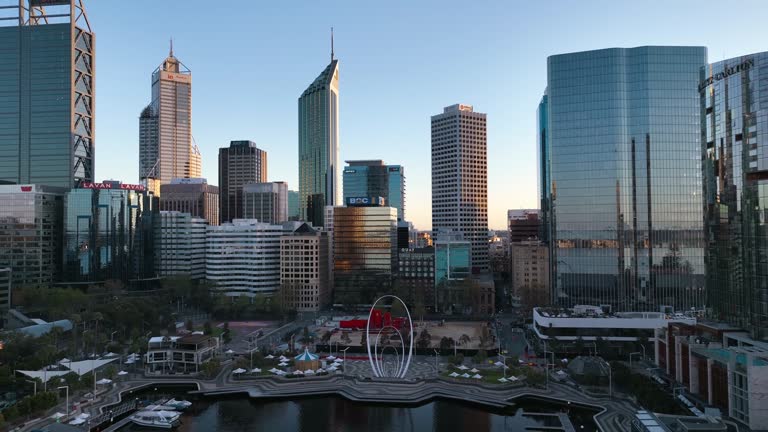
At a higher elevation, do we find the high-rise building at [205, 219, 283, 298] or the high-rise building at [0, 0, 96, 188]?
the high-rise building at [0, 0, 96, 188]

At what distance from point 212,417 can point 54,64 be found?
14438 cm

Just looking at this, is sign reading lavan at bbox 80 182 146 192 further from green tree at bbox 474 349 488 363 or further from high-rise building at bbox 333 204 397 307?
green tree at bbox 474 349 488 363

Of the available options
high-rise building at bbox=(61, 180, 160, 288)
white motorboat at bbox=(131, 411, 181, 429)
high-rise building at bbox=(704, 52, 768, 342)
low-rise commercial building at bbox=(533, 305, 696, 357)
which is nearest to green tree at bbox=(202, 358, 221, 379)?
white motorboat at bbox=(131, 411, 181, 429)

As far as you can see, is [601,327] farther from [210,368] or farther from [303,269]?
[303,269]

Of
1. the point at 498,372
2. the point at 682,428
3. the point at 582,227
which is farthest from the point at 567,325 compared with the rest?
the point at 682,428

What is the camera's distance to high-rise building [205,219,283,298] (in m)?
144

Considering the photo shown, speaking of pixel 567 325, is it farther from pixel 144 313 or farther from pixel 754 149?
pixel 144 313

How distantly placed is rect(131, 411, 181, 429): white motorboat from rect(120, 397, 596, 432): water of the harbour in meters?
0.78

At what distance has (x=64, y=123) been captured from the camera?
538 feet

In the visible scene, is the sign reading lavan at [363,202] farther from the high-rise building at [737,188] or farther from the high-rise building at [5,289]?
the high-rise building at [737,188]

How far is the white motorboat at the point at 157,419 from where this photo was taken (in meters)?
59.3

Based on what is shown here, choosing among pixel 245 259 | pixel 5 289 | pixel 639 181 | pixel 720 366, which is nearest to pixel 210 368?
pixel 720 366

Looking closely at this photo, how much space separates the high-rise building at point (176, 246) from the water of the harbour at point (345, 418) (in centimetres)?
10702

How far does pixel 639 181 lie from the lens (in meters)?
115
